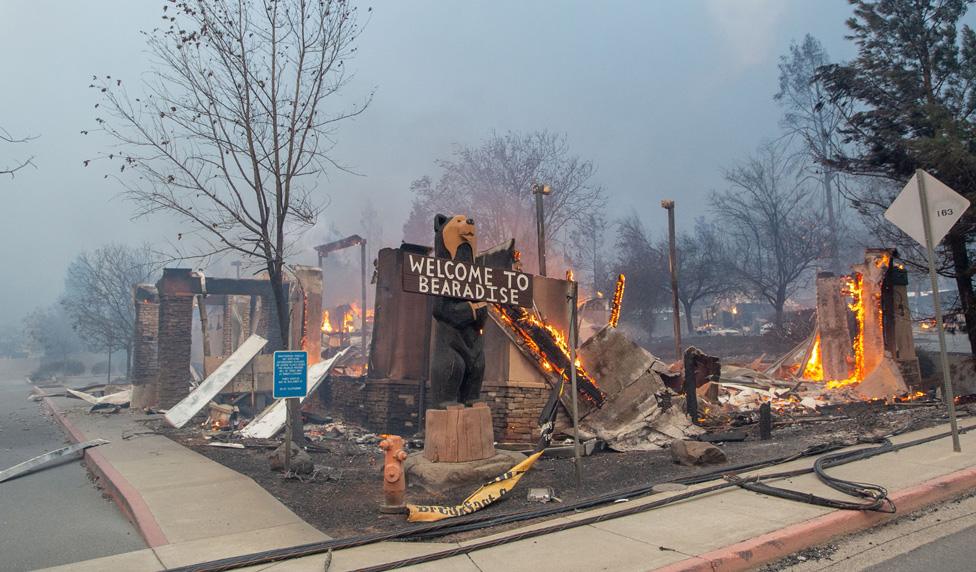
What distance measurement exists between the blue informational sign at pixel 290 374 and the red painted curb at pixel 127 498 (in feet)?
6.17

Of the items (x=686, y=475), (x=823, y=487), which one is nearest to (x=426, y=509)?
(x=686, y=475)

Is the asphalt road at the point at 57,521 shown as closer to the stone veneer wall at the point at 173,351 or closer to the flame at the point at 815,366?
the stone veneer wall at the point at 173,351

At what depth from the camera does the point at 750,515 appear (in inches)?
189

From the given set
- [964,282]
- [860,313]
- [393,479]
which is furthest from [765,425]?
[860,313]

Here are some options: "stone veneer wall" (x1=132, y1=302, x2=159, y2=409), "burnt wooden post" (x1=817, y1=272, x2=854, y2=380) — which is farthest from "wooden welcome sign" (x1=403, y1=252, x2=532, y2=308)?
"stone veneer wall" (x1=132, y1=302, x2=159, y2=409)

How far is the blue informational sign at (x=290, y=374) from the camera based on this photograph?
291 inches

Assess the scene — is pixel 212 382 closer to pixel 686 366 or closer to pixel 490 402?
pixel 490 402

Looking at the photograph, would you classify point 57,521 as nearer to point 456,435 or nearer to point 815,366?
point 456,435

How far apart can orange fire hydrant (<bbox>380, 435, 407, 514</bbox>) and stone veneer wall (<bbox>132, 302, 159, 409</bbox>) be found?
53.4ft

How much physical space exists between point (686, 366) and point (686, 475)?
412 cm

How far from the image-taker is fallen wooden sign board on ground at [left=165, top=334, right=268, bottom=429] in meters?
13.2

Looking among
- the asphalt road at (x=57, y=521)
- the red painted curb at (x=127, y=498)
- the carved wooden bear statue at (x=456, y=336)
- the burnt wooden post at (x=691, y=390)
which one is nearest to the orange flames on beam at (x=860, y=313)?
the burnt wooden post at (x=691, y=390)

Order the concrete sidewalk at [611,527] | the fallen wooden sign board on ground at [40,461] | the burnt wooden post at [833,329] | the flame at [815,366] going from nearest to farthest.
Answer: the concrete sidewalk at [611,527]
the fallen wooden sign board on ground at [40,461]
the burnt wooden post at [833,329]
the flame at [815,366]

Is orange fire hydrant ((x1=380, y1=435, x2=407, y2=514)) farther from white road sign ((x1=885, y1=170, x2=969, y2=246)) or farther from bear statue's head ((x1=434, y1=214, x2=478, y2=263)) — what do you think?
white road sign ((x1=885, y1=170, x2=969, y2=246))
